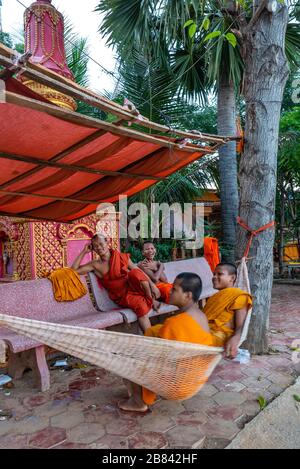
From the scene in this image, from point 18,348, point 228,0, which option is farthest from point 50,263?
point 228,0

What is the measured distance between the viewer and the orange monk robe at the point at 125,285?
13.5 feet

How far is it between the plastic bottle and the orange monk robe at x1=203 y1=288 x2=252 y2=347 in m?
1.05

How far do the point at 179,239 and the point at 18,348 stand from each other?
20.1ft

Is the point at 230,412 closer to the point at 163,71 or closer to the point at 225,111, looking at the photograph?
the point at 225,111

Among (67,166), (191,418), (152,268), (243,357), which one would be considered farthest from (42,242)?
(191,418)

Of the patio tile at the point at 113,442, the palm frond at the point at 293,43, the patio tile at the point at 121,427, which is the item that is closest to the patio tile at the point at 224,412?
the patio tile at the point at 121,427

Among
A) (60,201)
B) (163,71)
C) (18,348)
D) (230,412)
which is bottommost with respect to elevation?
(230,412)

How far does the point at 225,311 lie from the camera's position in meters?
2.95

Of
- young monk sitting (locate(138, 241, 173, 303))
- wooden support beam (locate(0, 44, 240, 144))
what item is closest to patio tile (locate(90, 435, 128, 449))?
wooden support beam (locate(0, 44, 240, 144))

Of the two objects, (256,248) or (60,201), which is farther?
(60,201)

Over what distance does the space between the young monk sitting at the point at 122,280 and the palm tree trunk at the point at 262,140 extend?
111cm

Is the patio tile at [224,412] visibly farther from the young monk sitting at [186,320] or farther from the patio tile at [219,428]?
the young monk sitting at [186,320]

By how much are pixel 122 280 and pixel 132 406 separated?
5.52 ft

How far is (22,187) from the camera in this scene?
12.3ft
